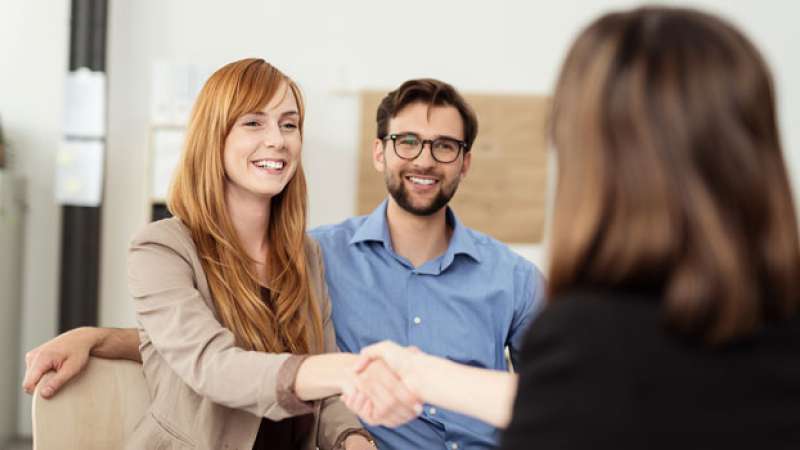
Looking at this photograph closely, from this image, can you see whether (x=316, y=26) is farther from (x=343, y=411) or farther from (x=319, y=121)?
(x=343, y=411)

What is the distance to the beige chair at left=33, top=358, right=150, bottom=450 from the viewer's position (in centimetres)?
180

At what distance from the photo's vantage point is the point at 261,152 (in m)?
2.16

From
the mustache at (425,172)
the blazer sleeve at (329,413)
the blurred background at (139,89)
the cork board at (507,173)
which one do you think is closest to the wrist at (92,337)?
the blazer sleeve at (329,413)

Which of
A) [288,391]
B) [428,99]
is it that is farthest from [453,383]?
[428,99]

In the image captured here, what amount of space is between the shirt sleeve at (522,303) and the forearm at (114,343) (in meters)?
1.01

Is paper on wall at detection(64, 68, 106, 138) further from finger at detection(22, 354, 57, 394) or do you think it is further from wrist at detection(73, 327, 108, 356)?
finger at detection(22, 354, 57, 394)

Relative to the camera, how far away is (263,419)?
6.68 ft

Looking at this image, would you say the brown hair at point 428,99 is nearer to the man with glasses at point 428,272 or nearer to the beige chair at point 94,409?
the man with glasses at point 428,272

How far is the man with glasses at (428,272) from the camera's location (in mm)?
2391

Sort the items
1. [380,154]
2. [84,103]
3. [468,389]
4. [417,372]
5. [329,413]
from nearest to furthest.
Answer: [468,389] < [417,372] < [329,413] < [380,154] < [84,103]

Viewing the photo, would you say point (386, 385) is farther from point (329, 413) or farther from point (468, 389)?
point (329, 413)

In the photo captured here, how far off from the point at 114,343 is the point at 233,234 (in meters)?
0.36

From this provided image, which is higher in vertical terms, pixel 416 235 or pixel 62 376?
pixel 416 235

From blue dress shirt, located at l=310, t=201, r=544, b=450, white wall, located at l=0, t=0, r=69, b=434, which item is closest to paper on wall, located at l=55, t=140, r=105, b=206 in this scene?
white wall, located at l=0, t=0, r=69, b=434
